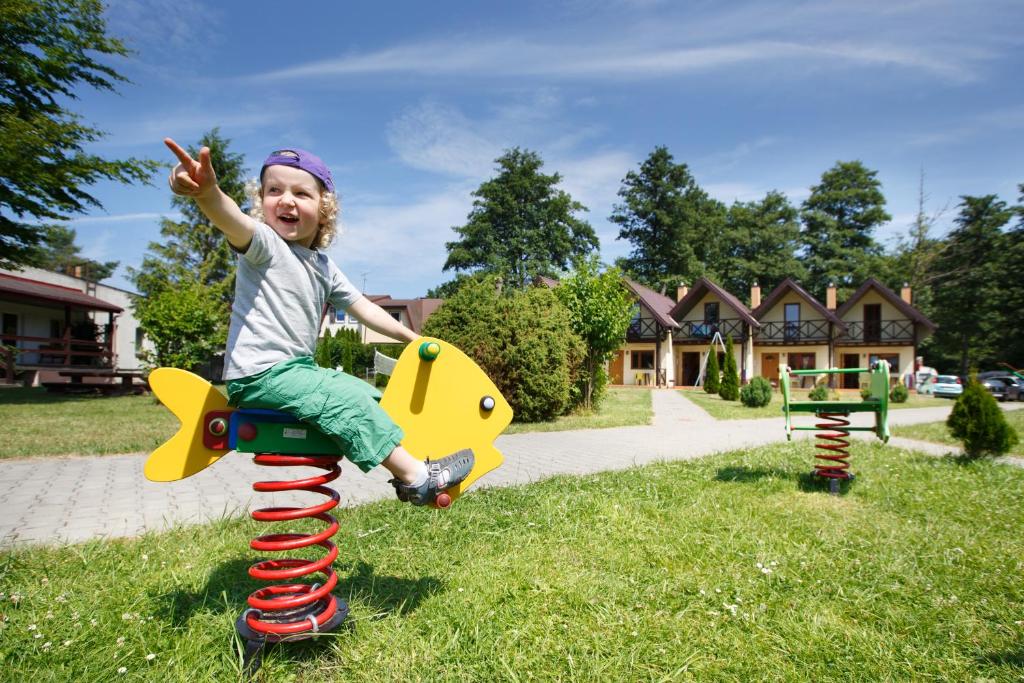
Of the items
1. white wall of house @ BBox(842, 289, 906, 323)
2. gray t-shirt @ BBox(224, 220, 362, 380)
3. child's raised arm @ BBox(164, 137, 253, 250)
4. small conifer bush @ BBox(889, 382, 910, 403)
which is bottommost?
small conifer bush @ BBox(889, 382, 910, 403)

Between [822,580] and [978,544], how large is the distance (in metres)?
1.55

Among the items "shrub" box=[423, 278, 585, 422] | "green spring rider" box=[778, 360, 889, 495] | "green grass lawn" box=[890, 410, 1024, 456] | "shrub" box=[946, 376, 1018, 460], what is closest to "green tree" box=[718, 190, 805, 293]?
"green grass lawn" box=[890, 410, 1024, 456]

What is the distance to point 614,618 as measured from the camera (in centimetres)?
274

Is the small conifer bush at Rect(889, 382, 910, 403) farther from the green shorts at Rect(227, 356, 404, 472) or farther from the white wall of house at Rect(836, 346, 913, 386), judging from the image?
the green shorts at Rect(227, 356, 404, 472)

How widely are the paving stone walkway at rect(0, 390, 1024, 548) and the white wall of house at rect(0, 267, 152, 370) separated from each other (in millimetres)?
24781

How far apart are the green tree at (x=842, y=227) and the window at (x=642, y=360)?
18827 mm

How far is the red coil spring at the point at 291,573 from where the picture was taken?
7.37 ft

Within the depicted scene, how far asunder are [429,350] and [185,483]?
472 centimetres

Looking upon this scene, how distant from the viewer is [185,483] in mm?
5914

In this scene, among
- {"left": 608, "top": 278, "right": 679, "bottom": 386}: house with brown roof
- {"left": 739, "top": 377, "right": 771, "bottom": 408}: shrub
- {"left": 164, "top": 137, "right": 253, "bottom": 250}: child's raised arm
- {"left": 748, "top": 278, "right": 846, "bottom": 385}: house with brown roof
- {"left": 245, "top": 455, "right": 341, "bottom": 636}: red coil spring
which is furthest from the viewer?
{"left": 748, "top": 278, "right": 846, "bottom": 385}: house with brown roof

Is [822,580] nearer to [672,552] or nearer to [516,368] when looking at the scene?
[672,552]

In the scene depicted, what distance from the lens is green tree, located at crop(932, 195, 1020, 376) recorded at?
1738 inches

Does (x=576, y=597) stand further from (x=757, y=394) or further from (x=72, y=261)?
(x=72, y=261)

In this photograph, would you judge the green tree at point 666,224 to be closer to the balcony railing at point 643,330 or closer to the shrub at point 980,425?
the balcony railing at point 643,330
